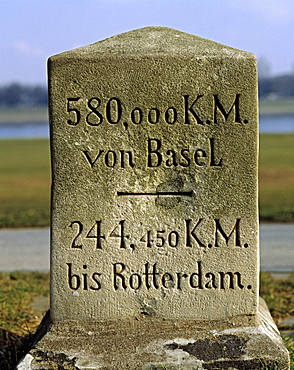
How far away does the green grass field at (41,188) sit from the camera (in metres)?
8.90

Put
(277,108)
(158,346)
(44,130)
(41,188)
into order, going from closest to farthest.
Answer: (158,346) → (41,188) → (44,130) → (277,108)

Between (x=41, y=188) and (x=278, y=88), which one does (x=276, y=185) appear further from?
(x=278, y=88)

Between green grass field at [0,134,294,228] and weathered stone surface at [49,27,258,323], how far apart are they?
5.35 metres

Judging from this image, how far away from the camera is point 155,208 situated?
10.6 ft

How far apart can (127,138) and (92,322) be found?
3.53 feet

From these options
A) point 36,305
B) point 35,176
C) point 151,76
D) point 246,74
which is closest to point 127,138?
point 151,76

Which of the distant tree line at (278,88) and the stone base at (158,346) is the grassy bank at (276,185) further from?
the distant tree line at (278,88)

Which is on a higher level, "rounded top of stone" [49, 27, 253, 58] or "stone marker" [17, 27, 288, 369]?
"rounded top of stone" [49, 27, 253, 58]

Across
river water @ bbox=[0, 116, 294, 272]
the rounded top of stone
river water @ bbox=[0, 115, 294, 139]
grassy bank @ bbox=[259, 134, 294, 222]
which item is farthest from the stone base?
river water @ bbox=[0, 115, 294, 139]

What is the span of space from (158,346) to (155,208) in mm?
759

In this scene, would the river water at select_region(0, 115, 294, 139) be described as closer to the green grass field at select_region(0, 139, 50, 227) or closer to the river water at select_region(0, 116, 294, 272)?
the green grass field at select_region(0, 139, 50, 227)

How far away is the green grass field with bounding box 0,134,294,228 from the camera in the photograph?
8898 millimetres

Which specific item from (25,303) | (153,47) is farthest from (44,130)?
(153,47)

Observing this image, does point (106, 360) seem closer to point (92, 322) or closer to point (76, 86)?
point (92, 322)
